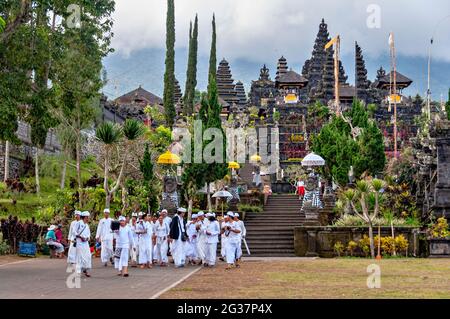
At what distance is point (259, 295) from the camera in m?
13.8

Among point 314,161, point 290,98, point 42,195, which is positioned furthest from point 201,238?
point 290,98

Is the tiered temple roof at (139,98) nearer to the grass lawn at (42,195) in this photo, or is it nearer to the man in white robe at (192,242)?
the grass lawn at (42,195)

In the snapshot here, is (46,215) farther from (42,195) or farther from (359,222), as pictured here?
(359,222)

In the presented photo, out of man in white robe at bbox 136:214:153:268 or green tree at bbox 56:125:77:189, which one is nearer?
man in white robe at bbox 136:214:153:268

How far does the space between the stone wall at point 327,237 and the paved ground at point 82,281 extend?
18.6ft

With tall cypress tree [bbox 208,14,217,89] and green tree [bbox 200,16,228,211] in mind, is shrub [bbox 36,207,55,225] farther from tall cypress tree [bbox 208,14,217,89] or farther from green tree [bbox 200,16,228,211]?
tall cypress tree [bbox 208,14,217,89]

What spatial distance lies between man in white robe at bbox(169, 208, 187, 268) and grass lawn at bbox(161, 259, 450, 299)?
3.79 ft

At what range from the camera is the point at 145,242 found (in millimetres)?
22234

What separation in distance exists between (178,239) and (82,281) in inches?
214

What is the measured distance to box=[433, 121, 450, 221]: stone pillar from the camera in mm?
28031

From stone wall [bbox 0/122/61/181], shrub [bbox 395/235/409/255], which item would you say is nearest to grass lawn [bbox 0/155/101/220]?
stone wall [bbox 0/122/61/181]

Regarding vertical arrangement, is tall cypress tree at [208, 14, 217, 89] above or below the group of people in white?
above

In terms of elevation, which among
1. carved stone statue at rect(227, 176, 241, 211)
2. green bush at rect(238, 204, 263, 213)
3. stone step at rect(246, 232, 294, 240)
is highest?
carved stone statue at rect(227, 176, 241, 211)
